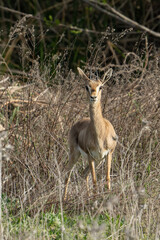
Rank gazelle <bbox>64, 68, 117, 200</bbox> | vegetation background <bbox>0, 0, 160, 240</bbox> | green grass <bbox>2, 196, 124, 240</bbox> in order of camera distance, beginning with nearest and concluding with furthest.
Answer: green grass <bbox>2, 196, 124, 240</bbox> < vegetation background <bbox>0, 0, 160, 240</bbox> < gazelle <bbox>64, 68, 117, 200</bbox>

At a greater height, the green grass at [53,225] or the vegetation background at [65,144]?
the vegetation background at [65,144]

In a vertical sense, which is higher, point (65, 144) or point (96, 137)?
point (96, 137)

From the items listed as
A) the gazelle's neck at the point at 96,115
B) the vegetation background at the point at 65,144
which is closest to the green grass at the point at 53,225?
the vegetation background at the point at 65,144

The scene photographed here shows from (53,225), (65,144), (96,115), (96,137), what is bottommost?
(53,225)

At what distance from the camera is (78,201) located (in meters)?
4.30

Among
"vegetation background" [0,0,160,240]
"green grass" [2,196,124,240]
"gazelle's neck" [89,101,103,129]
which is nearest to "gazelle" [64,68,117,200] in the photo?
"gazelle's neck" [89,101,103,129]

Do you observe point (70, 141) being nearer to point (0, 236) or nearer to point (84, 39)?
point (0, 236)

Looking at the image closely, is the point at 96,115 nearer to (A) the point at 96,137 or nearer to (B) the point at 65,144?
(A) the point at 96,137

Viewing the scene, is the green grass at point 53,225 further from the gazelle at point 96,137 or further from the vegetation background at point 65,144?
the gazelle at point 96,137

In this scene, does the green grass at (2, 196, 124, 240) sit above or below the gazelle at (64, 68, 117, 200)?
below

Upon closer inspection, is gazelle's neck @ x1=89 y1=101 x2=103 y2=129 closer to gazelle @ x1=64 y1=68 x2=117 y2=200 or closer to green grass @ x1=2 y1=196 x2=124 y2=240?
gazelle @ x1=64 y1=68 x2=117 y2=200

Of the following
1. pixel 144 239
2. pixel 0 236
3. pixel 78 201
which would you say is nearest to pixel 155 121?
pixel 78 201

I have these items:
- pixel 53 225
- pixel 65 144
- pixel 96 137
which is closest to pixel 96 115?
pixel 96 137

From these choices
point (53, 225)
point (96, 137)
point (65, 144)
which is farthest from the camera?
point (65, 144)
